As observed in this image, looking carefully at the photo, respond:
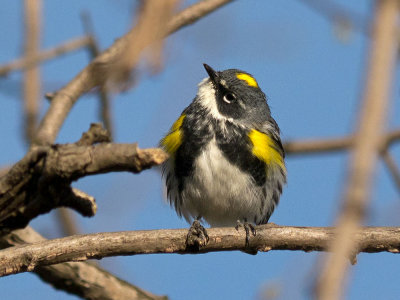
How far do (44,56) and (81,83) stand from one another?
3.37 feet

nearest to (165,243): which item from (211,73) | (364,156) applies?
(211,73)

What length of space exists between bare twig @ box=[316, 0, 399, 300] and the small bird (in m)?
4.11

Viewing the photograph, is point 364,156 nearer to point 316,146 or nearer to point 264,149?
point 264,149

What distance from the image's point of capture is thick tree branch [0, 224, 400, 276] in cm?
352

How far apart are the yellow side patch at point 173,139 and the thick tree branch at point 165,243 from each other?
1582 mm

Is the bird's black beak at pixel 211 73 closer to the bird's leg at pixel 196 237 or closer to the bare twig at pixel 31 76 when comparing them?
the bare twig at pixel 31 76

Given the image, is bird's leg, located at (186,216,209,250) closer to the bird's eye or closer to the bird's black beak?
the bird's eye

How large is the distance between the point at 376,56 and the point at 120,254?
9.60 ft

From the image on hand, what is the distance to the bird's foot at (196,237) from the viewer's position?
366 centimetres

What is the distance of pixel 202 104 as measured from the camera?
18.6 ft

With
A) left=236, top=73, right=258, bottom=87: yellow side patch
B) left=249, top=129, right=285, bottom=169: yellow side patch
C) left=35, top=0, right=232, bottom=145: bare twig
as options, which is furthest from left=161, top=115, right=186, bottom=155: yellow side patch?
left=35, top=0, right=232, bottom=145: bare twig

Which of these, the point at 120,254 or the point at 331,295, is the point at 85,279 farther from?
the point at 331,295

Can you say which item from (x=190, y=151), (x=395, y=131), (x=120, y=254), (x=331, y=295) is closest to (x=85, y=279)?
(x=120, y=254)

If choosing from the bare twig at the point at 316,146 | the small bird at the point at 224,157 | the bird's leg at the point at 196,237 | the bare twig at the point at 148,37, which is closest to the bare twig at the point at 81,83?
the small bird at the point at 224,157
